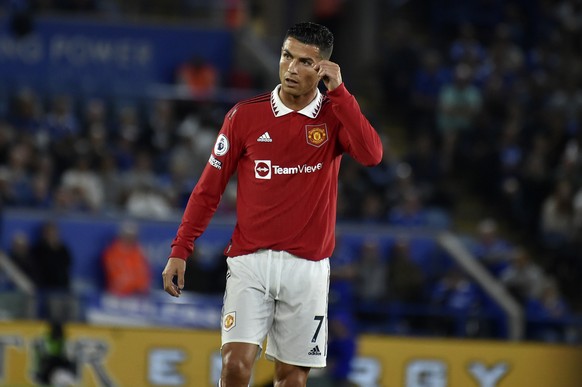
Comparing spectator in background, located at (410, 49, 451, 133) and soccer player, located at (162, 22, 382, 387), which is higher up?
spectator in background, located at (410, 49, 451, 133)

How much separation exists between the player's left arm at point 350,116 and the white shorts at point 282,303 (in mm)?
597

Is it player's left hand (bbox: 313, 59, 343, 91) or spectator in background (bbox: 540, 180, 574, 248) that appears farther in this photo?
spectator in background (bbox: 540, 180, 574, 248)

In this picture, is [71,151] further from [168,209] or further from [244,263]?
[244,263]

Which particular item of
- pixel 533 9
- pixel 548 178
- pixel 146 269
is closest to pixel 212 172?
pixel 146 269

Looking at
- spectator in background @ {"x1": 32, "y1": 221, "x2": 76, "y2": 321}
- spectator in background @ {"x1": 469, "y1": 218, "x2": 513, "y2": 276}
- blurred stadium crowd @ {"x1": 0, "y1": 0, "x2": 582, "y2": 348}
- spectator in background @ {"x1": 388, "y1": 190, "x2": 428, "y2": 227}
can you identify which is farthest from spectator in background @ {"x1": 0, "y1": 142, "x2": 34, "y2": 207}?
spectator in background @ {"x1": 469, "y1": 218, "x2": 513, "y2": 276}

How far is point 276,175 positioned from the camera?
598cm

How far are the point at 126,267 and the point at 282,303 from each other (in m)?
8.29

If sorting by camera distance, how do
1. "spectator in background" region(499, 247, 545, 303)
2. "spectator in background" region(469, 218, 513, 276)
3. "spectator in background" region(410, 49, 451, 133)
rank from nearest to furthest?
"spectator in background" region(499, 247, 545, 303)
"spectator in background" region(469, 218, 513, 276)
"spectator in background" region(410, 49, 451, 133)

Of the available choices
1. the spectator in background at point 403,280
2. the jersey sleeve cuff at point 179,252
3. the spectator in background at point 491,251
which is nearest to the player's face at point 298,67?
the jersey sleeve cuff at point 179,252

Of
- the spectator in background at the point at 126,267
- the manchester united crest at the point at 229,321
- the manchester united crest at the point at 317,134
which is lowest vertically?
the spectator in background at the point at 126,267

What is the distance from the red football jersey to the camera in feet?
19.6

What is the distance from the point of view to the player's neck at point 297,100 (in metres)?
6.02

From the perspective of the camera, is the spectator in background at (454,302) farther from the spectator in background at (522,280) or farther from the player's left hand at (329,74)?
the player's left hand at (329,74)

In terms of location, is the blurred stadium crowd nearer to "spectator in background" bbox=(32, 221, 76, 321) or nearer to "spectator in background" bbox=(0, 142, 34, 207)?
"spectator in background" bbox=(0, 142, 34, 207)
